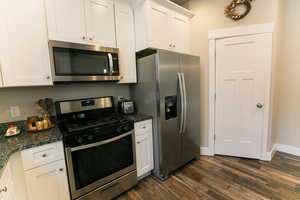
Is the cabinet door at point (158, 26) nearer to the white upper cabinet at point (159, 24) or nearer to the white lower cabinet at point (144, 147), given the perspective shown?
the white upper cabinet at point (159, 24)

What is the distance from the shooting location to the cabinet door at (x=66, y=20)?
151cm

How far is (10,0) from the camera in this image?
131 centimetres

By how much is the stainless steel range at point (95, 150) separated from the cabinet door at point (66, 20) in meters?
0.78

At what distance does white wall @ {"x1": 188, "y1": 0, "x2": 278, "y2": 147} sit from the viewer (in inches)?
84.0

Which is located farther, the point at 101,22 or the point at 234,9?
the point at 234,9

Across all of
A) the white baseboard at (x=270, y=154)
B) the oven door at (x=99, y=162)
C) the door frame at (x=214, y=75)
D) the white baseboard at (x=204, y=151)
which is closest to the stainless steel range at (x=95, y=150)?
the oven door at (x=99, y=162)

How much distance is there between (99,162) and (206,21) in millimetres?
2749

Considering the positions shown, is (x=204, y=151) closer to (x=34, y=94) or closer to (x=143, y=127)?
(x=143, y=127)

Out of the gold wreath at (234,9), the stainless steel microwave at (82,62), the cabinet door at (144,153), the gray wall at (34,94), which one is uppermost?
the gold wreath at (234,9)

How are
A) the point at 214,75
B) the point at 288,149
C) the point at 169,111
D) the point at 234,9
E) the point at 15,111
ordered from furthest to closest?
1. the point at 288,149
2. the point at 214,75
3. the point at 234,9
4. the point at 169,111
5. the point at 15,111

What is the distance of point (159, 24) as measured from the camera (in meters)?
2.05

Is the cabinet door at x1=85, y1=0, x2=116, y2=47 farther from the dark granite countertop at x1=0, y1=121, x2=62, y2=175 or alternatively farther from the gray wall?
the dark granite countertop at x1=0, y1=121, x2=62, y2=175

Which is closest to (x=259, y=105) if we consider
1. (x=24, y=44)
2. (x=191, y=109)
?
(x=191, y=109)

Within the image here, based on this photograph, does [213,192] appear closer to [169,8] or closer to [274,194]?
[274,194]
